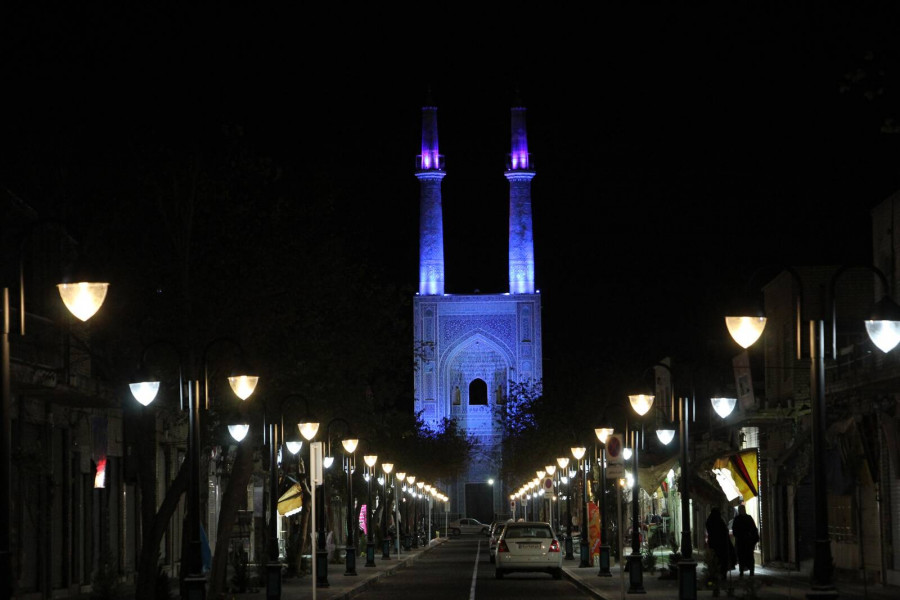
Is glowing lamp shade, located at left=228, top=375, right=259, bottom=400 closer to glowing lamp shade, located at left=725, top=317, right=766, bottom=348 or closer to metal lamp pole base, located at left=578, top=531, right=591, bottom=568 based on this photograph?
glowing lamp shade, located at left=725, top=317, right=766, bottom=348

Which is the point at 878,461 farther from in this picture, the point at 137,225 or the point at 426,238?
the point at 426,238

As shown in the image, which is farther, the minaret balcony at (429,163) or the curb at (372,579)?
the minaret balcony at (429,163)

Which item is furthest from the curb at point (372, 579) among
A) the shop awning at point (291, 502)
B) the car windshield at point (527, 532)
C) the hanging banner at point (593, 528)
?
the hanging banner at point (593, 528)

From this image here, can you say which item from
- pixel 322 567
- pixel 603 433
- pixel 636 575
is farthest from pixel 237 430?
pixel 603 433

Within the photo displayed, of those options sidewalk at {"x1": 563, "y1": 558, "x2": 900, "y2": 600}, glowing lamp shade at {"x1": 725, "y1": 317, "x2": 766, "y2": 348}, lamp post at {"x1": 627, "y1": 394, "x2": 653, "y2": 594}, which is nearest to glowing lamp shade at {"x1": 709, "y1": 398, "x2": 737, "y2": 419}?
lamp post at {"x1": 627, "y1": 394, "x2": 653, "y2": 594}

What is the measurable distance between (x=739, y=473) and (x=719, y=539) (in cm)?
680

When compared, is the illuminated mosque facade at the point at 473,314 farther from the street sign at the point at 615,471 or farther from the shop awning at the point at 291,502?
the street sign at the point at 615,471

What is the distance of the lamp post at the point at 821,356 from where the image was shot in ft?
53.0

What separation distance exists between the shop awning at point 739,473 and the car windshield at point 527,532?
4.69m

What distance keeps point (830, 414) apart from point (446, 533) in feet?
253

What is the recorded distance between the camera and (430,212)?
110 metres

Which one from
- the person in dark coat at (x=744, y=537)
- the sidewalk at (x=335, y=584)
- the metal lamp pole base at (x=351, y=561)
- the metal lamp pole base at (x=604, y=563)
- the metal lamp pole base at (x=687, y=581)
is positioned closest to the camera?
the metal lamp pole base at (x=687, y=581)

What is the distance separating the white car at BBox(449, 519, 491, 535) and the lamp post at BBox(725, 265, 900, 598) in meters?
87.8

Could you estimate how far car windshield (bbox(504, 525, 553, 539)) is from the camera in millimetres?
40562
